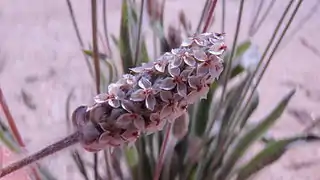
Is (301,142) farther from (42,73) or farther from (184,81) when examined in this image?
(42,73)

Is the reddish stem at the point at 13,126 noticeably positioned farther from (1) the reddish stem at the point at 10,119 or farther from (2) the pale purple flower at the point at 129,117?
(2) the pale purple flower at the point at 129,117

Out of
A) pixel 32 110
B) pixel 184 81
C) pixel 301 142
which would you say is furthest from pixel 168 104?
pixel 32 110

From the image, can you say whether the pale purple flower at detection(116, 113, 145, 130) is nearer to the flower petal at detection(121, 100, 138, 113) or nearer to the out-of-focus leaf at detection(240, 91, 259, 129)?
the flower petal at detection(121, 100, 138, 113)

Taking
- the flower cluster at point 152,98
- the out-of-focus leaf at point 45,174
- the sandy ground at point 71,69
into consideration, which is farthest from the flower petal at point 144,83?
the sandy ground at point 71,69

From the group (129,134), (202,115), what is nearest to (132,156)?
(202,115)

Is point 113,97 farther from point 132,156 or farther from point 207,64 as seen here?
point 132,156

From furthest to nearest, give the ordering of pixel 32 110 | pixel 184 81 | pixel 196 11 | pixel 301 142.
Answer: pixel 196 11 → pixel 32 110 → pixel 301 142 → pixel 184 81
